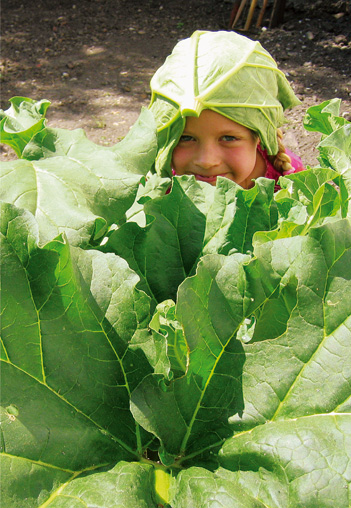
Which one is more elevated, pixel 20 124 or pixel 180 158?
pixel 20 124

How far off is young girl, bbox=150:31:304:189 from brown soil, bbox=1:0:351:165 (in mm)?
2562

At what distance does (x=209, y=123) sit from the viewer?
1.93 m

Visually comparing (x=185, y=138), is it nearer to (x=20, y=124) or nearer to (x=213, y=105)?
(x=213, y=105)

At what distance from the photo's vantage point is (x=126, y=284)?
3.08 ft

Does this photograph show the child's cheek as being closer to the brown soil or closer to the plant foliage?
the plant foliage

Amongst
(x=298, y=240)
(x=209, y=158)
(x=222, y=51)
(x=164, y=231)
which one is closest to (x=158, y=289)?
(x=164, y=231)

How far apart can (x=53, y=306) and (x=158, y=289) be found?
0.35m

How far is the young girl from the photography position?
1.86 meters

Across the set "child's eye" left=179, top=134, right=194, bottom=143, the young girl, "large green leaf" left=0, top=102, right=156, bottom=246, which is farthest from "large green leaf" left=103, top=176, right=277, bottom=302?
"child's eye" left=179, top=134, right=194, bottom=143

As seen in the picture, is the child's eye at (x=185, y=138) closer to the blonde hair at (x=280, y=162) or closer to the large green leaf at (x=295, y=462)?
the blonde hair at (x=280, y=162)

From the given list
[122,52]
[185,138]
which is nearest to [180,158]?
[185,138]

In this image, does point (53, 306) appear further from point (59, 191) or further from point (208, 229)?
point (208, 229)

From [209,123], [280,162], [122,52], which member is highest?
[209,123]

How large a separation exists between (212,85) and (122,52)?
5.80 metres
